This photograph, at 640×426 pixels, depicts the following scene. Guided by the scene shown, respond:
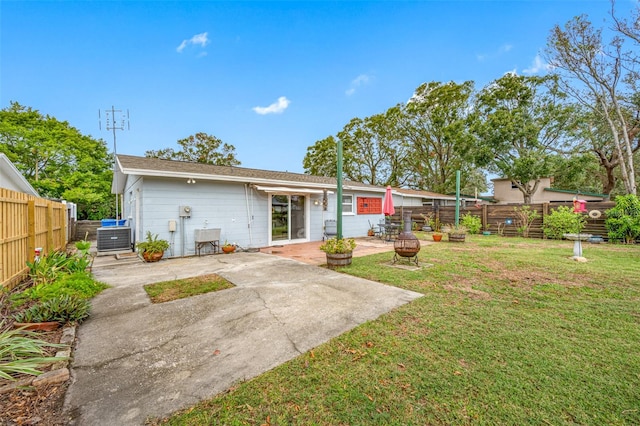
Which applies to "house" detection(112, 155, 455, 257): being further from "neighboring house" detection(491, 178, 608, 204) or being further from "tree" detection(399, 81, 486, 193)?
"neighboring house" detection(491, 178, 608, 204)

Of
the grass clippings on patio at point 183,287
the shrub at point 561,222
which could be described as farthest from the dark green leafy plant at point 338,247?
the shrub at point 561,222

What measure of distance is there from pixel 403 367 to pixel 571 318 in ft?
9.16

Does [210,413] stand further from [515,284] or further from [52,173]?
[52,173]

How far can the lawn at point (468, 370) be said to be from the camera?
6.27 feet

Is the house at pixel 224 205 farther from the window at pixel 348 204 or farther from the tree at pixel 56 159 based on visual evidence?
the tree at pixel 56 159

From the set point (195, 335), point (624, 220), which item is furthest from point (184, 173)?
point (624, 220)

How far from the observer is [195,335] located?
3154 millimetres

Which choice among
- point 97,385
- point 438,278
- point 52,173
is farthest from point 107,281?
point 52,173

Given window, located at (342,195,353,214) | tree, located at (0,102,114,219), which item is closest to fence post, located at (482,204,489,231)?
window, located at (342,195,353,214)

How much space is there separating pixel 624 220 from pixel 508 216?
3814mm

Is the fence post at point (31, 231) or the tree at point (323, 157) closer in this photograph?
the fence post at point (31, 231)

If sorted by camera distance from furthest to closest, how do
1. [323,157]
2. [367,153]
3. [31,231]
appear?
[323,157]
[367,153]
[31,231]

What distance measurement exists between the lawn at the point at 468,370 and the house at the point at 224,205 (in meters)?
6.70

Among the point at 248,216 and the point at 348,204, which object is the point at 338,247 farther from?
the point at 348,204
